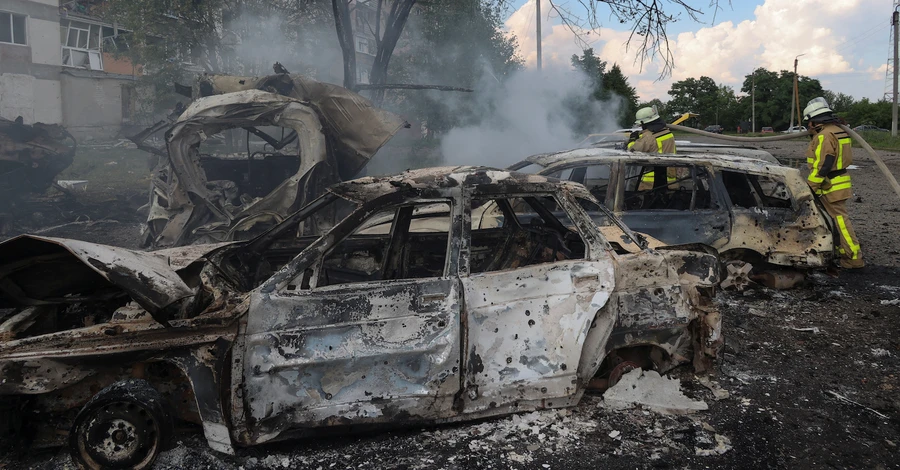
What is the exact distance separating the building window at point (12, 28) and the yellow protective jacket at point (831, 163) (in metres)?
24.6

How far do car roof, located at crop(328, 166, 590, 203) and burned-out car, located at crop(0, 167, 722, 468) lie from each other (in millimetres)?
12

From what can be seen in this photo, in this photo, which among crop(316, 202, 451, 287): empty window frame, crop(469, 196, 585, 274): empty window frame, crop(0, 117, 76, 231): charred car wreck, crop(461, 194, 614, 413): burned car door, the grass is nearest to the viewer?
crop(461, 194, 614, 413): burned car door

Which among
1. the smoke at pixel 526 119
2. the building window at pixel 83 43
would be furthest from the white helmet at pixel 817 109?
the building window at pixel 83 43

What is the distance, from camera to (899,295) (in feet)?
19.3

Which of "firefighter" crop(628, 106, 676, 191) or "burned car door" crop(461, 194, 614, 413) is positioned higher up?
"firefighter" crop(628, 106, 676, 191)

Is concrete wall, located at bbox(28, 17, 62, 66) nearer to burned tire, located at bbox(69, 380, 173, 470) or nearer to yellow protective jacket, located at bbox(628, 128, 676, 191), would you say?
yellow protective jacket, located at bbox(628, 128, 676, 191)

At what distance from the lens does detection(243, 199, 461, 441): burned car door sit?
9.45 feet

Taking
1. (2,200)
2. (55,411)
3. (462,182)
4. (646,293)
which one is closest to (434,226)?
(462,182)

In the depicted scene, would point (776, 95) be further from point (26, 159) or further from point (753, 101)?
point (26, 159)

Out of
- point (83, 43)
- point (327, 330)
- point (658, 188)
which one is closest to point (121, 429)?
point (327, 330)

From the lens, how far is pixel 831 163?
21.8ft

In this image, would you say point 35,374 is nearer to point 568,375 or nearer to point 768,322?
point 568,375

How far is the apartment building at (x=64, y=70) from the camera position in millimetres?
20406

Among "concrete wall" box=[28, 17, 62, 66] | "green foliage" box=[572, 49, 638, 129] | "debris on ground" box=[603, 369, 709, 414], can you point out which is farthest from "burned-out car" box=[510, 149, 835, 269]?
"concrete wall" box=[28, 17, 62, 66]
